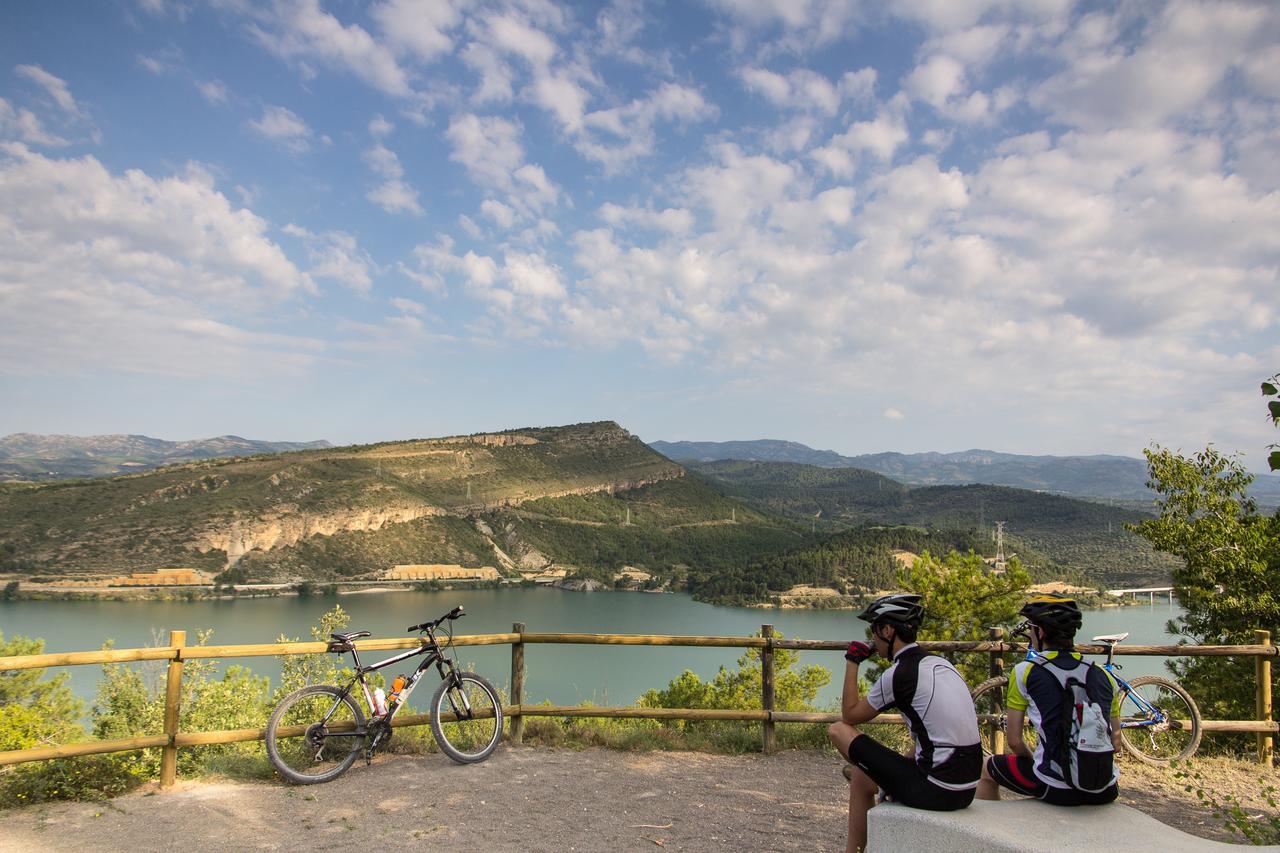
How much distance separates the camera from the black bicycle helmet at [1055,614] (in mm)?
2875

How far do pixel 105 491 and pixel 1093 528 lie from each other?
142128mm

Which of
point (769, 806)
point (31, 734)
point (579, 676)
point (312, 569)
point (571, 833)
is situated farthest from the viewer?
point (312, 569)

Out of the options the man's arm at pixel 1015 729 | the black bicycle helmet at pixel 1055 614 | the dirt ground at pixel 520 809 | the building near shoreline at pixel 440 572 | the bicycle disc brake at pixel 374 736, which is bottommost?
the building near shoreline at pixel 440 572

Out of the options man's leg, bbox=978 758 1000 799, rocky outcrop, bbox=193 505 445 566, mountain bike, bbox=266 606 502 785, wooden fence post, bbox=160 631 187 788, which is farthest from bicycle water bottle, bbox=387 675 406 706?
rocky outcrop, bbox=193 505 445 566

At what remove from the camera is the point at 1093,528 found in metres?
119

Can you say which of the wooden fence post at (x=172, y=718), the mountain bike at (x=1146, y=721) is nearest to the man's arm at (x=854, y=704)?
the mountain bike at (x=1146, y=721)

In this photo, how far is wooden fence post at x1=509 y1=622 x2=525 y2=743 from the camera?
580 centimetres

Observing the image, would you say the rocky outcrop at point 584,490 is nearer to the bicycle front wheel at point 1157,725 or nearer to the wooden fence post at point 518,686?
the wooden fence post at point 518,686

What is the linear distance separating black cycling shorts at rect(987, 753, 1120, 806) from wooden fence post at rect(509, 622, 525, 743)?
3.64 m

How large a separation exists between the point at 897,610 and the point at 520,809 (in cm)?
288

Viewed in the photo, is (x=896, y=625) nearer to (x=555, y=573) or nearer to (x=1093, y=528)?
(x=555, y=573)

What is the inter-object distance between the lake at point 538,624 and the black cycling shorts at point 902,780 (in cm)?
3629

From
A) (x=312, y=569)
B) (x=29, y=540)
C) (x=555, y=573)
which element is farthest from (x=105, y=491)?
(x=555, y=573)

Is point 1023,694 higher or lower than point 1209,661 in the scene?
higher
